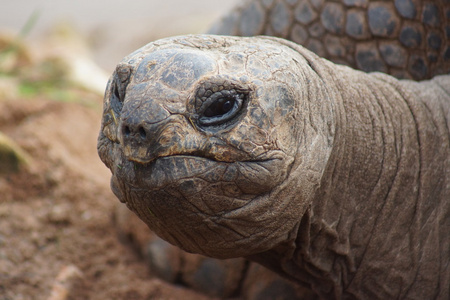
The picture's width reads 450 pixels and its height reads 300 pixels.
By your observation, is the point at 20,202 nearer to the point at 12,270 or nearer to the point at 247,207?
the point at 12,270

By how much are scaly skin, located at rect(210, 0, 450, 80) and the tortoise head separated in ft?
3.82

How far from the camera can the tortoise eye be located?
1.61 metres

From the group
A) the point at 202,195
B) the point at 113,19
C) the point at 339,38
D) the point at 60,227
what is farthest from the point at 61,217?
the point at 113,19

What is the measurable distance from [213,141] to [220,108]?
10 centimetres

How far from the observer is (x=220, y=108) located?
1.63 meters

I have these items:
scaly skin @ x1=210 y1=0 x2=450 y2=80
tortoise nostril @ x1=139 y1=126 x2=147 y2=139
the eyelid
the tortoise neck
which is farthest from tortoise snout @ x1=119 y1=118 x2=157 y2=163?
scaly skin @ x1=210 y1=0 x2=450 y2=80

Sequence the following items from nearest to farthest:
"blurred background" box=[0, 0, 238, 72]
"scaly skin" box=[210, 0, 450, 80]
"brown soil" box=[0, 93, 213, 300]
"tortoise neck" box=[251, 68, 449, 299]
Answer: "tortoise neck" box=[251, 68, 449, 299]
"scaly skin" box=[210, 0, 450, 80]
"brown soil" box=[0, 93, 213, 300]
"blurred background" box=[0, 0, 238, 72]

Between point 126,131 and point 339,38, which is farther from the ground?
point 126,131

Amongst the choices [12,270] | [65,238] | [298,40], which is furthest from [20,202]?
[298,40]

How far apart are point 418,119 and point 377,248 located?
1.73 feet

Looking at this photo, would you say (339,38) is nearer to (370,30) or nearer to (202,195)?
(370,30)

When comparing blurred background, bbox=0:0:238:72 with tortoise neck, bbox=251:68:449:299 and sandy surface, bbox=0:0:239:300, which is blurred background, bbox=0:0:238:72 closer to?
sandy surface, bbox=0:0:239:300

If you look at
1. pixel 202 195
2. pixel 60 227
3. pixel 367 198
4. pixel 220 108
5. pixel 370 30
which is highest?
pixel 220 108

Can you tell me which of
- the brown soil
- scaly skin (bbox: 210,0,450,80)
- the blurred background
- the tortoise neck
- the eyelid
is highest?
the eyelid
